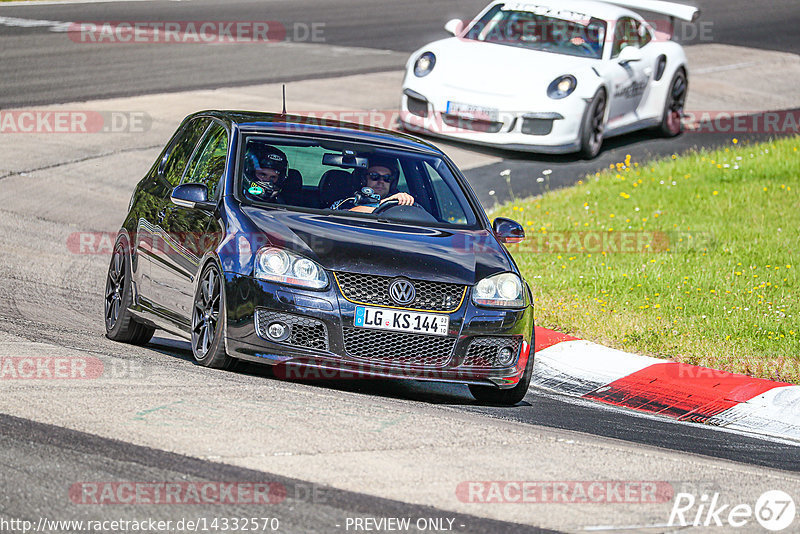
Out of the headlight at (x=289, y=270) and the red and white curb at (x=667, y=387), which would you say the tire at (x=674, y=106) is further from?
A: the headlight at (x=289, y=270)

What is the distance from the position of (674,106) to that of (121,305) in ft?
36.3

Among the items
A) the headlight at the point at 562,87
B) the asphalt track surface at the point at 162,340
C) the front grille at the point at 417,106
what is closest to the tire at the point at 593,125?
the asphalt track surface at the point at 162,340

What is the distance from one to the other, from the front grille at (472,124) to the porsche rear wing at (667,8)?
8.09ft

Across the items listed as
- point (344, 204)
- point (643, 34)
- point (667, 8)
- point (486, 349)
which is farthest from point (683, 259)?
point (643, 34)

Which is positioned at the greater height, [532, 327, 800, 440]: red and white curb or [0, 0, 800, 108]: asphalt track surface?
[0, 0, 800, 108]: asphalt track surface

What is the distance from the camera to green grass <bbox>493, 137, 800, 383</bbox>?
9.79 m

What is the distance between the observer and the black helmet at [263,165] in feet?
26.3

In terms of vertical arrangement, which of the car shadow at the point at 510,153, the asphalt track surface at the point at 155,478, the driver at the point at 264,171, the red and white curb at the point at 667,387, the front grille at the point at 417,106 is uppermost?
the driver at the point at 264,171

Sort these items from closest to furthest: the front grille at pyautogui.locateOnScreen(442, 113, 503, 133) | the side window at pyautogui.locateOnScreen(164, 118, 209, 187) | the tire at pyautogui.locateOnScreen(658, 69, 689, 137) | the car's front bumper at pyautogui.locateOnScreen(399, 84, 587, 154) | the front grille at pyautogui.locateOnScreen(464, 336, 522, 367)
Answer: the front grille at pyautogui.locateOnScreen(464, 336, 522, 367) → the side window at pyautogui.locateOnScreen(164, 118, 209, 187) → the car's front bumper at pyautogui.locateOnScreen(399, 84, 587, 154) → the front grille at pyautogui.locateOnScreen(442, 113, 503, 133) → the tire at pyautogui.locateOnScreen(658, 69, 689, 137)

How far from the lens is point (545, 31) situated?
16.8 meters

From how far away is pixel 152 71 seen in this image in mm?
19875

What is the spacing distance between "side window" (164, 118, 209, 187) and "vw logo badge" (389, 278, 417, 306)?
6.99ft

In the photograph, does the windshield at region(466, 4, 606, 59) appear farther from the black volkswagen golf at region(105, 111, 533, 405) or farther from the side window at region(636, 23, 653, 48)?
the black volkswagen golf at region(105, 111, 533, 405)

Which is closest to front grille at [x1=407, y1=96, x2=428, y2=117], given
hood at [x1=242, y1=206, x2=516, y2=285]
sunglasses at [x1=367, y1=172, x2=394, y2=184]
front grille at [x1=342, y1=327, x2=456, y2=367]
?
sunglasses at [x1=367, y1=172, x2=394, y2=184]
